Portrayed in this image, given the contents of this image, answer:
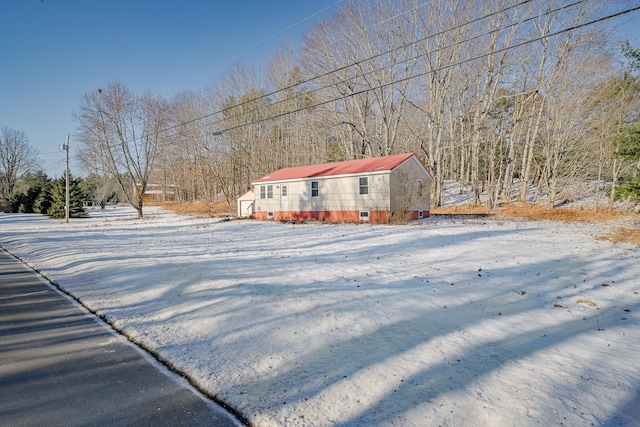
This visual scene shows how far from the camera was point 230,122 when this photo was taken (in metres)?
38.8

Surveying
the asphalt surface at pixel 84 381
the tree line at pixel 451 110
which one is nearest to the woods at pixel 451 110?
the tree line at pixel 451 110

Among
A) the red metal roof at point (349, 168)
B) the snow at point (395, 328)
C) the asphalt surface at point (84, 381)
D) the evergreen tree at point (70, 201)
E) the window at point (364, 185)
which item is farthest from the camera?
the evergreen tree at point (70, 201)

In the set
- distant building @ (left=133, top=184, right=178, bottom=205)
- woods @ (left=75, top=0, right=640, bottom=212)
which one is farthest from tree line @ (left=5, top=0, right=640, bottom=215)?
distant building @ (left=133, top=184, right=178, bottom=205)

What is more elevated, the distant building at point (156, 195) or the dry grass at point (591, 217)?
the distant building at point (156, 195)

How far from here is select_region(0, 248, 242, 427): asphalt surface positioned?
8.64ft

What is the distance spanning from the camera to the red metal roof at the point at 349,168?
18123 mm

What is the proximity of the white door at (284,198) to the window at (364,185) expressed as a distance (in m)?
6.15

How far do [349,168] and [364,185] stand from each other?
1823 millimetres

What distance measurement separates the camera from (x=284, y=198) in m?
23.1

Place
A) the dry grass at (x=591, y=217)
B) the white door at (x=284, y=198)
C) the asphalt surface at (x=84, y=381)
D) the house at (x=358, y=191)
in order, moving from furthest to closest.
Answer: the white door at (x=284, y=198) → the house at (x=358, y=191) → the dry grass at (x=591, y=217) → the asphalt surface at (x=84, y=381)

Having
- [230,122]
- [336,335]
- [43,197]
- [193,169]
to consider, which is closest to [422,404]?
[336,335]

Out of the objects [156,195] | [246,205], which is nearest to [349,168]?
[246,205]

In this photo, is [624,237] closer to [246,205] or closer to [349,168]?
[349,168]

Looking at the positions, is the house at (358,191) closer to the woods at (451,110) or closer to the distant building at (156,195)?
the woods at (451,110)
